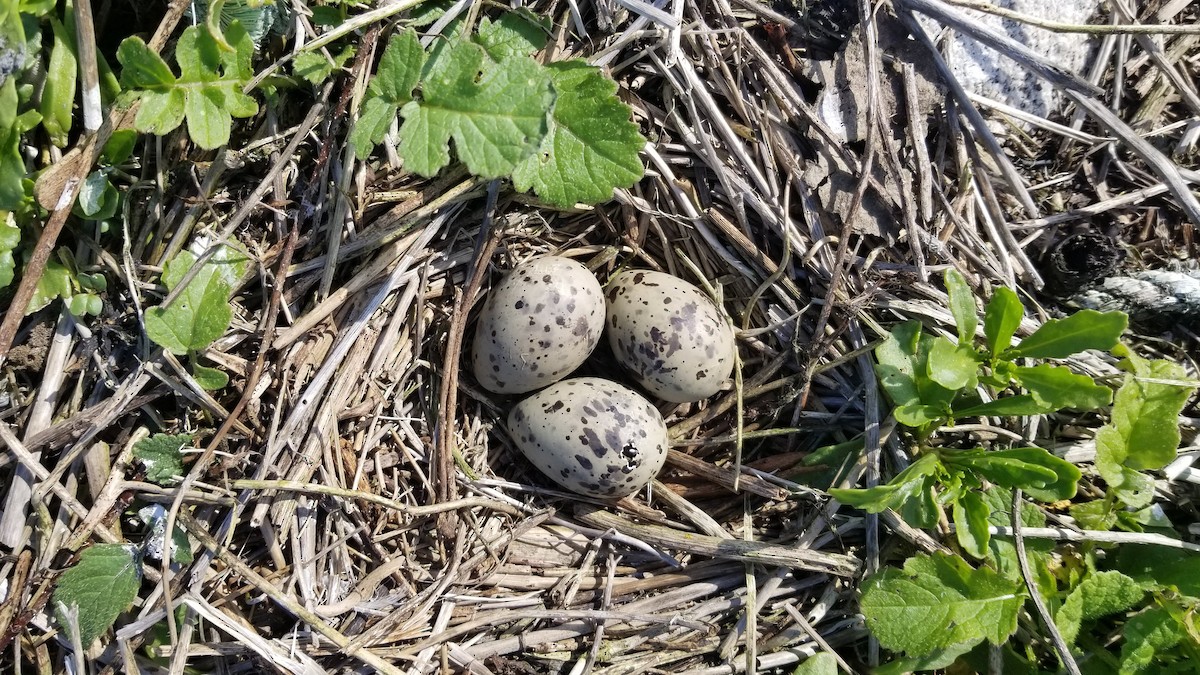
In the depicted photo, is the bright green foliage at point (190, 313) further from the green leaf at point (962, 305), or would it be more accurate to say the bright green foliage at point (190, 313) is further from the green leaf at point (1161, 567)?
the green leaf at point (1161, 567)

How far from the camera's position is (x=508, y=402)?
7.84ft

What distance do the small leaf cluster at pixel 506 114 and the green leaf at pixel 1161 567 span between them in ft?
5.57

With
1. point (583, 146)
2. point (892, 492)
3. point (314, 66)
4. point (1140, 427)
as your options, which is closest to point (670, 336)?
point (583, 146)

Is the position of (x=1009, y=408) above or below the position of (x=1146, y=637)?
above

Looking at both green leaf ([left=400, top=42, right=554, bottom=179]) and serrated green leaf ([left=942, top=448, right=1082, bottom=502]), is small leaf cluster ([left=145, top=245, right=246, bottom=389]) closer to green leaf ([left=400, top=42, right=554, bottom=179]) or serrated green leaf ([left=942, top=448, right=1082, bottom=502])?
green leaf ([left=400, top=42, right=554, bottom=179])

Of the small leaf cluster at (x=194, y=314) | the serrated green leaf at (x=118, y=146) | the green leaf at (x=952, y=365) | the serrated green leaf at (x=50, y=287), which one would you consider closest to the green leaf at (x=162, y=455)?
the small leaf cluster at (x=194, y=314)

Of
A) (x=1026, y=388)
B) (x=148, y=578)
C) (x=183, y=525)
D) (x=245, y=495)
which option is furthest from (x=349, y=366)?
(x=1026, y=388)

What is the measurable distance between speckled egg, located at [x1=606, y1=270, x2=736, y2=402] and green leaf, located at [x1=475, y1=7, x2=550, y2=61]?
700mm

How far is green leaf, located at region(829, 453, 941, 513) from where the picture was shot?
1.88 meters

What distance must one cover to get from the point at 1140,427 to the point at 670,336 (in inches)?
48.9

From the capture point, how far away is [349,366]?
203cm

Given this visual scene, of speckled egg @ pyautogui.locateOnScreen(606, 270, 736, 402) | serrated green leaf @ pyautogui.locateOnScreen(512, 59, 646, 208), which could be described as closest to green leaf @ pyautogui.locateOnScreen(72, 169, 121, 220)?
serrated green leaf @ pyautogui.locateOnScreen(512, 59, 646, 208)

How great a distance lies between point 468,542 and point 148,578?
30.9 inches

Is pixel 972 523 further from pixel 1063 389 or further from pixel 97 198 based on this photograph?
pixel 97 198
